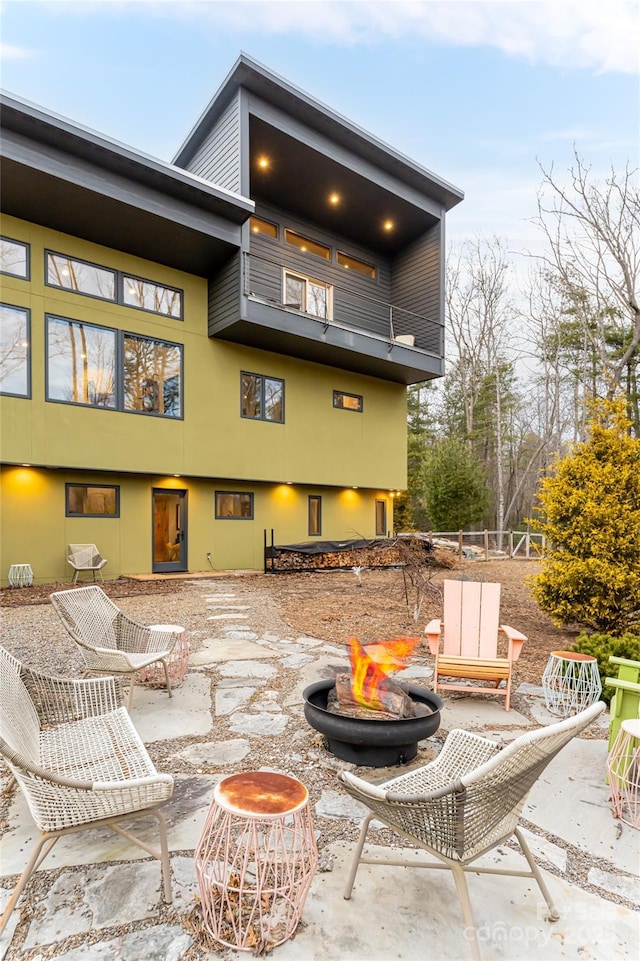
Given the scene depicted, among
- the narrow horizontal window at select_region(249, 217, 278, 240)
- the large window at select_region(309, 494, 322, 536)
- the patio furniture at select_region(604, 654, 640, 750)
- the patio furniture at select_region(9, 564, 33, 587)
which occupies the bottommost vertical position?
the patio furniture at select_region(9, 564, 33, 587)

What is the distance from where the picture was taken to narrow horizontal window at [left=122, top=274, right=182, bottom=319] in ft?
34.5

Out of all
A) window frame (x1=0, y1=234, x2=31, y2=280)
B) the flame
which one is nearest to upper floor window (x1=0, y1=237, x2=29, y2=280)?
window frame (x1=0, y1=234, x2=31, y2=280)

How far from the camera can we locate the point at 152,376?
10.9 metres

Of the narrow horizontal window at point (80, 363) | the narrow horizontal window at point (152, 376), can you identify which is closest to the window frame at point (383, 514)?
the narrow horizontal window at point (152, 376)

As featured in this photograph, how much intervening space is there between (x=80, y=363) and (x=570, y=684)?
9.76 metres

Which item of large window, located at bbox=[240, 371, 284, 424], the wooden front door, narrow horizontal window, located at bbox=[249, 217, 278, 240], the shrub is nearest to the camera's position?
the shrub

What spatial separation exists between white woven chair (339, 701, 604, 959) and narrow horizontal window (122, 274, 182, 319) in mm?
10750

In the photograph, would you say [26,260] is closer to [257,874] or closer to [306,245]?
[306,245]

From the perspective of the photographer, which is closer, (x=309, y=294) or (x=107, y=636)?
(x=107, y=636)

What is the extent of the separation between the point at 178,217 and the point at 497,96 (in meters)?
6.94

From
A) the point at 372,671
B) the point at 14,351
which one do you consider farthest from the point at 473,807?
the point at 14,351

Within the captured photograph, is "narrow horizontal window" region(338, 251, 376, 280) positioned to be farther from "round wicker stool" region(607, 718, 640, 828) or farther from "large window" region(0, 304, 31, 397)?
"round wicker stool" region(607, 718, 640, 828)

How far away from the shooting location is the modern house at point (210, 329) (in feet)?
30.1

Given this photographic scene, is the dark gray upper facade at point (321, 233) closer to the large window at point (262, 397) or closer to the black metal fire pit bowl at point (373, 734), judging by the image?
the large window at point (262, 397)
